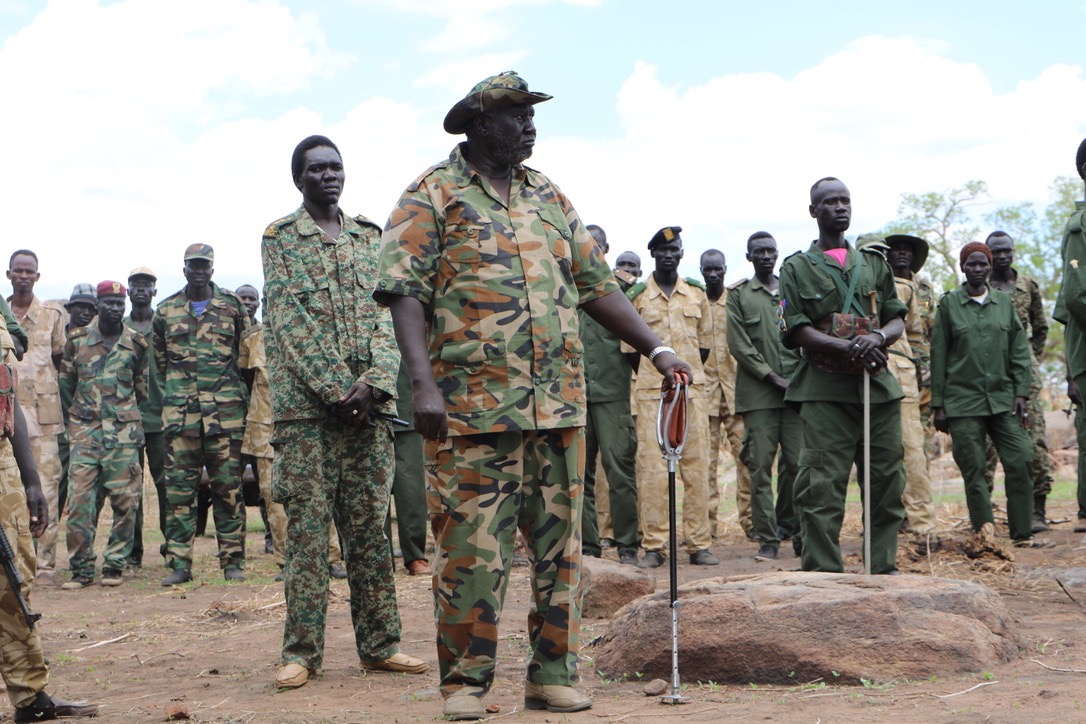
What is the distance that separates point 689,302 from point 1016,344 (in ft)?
9.06

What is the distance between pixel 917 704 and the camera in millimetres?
4512

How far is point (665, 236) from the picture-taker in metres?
10.3

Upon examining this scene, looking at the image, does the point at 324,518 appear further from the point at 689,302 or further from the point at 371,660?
the point at 689,302

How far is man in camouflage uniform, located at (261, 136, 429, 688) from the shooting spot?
220 inches

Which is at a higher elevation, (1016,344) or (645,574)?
(1016,344)

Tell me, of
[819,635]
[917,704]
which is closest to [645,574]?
[819,635]

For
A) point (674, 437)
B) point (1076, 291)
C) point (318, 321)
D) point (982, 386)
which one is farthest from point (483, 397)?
point (982, 386)

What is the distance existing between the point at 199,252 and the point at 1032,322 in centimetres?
803

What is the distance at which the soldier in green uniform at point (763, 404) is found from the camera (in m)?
10.4

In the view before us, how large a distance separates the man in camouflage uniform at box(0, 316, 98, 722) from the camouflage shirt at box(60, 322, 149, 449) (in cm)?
542

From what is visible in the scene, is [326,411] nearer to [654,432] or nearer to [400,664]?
[400,664]

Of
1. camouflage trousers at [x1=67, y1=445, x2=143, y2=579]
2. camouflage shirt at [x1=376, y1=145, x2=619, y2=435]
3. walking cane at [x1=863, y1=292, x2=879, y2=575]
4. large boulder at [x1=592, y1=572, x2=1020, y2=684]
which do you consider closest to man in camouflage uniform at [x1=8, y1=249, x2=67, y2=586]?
camouflage trousers at [x1=67, y1=445, x2=143, y2=579]

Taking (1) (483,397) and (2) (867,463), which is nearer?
(1) (483,397)

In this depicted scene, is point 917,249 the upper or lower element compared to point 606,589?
upper
